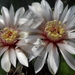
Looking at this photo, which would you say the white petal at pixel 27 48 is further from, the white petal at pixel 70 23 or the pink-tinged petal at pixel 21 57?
the white petal at pixel 70 23

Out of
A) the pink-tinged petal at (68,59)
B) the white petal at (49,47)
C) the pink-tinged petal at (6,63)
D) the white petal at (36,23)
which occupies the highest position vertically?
the white petal at (36,23)

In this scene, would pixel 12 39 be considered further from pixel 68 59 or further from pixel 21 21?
pixel 68 59

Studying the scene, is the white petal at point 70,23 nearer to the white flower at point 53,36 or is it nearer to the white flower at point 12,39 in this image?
the white flower at point 53,36

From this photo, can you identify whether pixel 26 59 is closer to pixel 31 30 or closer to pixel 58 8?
pixel 31 30

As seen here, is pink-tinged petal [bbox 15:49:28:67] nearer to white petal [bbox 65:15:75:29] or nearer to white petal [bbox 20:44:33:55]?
white petal [bbox 20:44:33:55]

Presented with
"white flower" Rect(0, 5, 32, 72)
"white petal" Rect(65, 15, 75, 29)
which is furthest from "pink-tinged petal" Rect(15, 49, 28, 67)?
"white petal" Rect(65, 15, 75, 29)

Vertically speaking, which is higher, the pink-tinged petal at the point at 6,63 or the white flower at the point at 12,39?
the white flower at the point at 12,39

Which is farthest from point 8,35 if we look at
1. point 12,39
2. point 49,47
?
point 49,47

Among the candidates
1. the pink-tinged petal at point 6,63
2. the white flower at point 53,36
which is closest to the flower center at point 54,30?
the white flower at point 53,36
